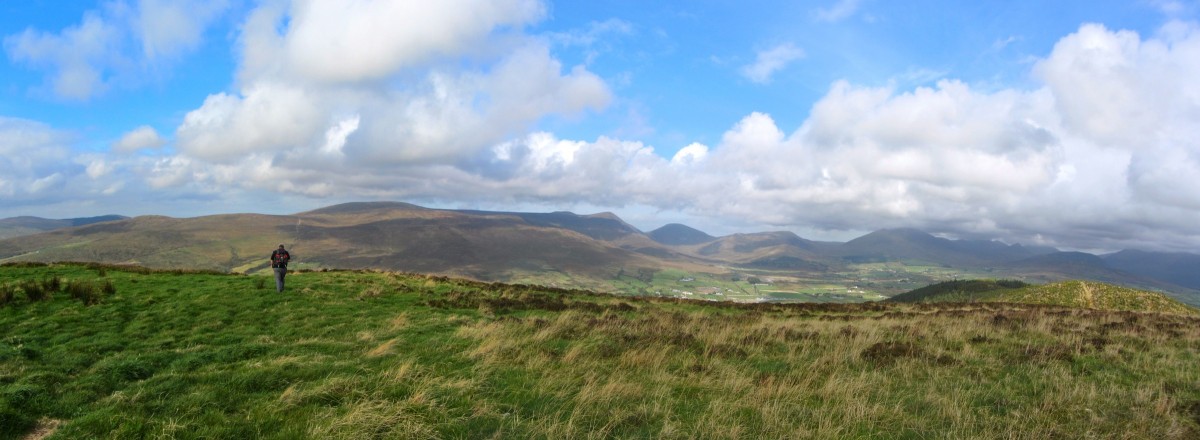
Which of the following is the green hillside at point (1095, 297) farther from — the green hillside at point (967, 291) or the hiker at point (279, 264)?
the hiker at point (279, 264)

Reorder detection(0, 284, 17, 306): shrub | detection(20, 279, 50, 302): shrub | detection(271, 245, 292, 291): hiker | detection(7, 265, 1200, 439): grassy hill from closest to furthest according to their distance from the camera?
1. detection(7, 265, 1200, 439): grassy hill
2. detection(0, 284, 17, 306): shrub
3. detection(20, 279, 50, 302): shrub
4. detection(271, 245, 292, 291): hiker

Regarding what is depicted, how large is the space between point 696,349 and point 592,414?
21.2 feet

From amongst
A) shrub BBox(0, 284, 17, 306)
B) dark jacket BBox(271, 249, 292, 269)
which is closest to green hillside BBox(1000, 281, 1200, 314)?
dark jacket BBox(271, 249, 292, 269)

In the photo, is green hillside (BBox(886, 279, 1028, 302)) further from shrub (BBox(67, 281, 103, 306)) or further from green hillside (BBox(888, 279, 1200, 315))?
shrub (BBox(67, 281, 103, 306))

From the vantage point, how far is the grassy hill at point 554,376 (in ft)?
24.1

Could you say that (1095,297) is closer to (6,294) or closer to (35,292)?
(35,292)

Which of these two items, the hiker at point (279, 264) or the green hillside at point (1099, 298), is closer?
the hiker at point (279, 264)

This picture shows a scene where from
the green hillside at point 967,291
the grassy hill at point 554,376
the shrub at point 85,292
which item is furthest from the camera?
the green hillside at point 967,291

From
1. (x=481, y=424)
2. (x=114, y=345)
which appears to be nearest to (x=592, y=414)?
(x=481, y=424)

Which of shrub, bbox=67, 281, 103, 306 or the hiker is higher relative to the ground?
the hiker

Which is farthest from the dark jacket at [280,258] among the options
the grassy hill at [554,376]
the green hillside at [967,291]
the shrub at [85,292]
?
the green hillside at [967,291]

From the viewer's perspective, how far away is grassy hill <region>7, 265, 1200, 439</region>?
7.34 metres

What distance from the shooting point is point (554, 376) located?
1011 cm

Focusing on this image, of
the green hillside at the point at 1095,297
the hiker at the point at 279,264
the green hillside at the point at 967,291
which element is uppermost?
the hiker at the point at 279,264
